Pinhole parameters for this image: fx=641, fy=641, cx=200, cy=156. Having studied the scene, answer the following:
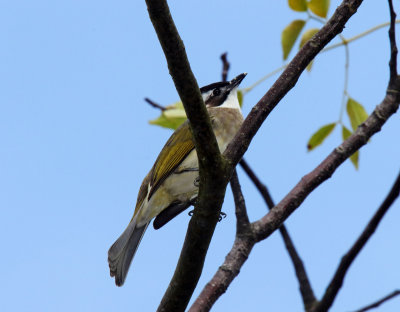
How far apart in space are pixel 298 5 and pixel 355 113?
691mm

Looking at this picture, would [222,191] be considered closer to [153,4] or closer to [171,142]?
[153,4]

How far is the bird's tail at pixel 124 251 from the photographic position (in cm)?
424

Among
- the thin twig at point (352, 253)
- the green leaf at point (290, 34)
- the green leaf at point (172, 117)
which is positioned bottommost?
the thin twig at point (352, 253)

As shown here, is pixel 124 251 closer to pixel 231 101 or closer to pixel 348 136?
pixel 348 136

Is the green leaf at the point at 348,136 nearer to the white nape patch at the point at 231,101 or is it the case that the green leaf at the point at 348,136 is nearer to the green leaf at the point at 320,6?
the green leaf at the point at 320,6

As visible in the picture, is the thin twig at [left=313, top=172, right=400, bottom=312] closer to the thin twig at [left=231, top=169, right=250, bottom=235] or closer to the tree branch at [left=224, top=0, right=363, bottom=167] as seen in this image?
the tree branch at [left=224, top=0, right=363, bottom=167]

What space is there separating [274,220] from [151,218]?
1.31 meters

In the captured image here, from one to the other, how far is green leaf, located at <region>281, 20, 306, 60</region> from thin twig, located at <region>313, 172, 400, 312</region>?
5.60 feet

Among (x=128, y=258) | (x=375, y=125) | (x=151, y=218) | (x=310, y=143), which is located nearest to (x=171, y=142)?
(x=151, y=218)

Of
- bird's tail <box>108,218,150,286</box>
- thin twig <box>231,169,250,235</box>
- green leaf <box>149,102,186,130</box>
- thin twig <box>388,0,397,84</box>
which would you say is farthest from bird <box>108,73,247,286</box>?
thin twig <box>388,0,397,84</box>

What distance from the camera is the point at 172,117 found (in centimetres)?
329

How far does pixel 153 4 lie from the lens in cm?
209

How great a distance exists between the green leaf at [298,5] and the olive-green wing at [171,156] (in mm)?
1335

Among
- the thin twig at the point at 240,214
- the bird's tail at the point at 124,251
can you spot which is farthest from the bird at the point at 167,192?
the thin twig at the point at 240,214
